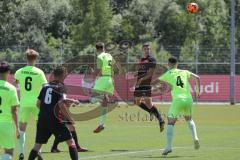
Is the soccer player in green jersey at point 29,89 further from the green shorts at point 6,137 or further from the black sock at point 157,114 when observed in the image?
the black sock at point 157,114

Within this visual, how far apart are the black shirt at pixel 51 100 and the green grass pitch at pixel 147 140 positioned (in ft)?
8.90

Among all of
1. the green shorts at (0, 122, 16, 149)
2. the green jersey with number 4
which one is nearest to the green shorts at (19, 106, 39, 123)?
the green shorts at (0, 122, 16, 149)

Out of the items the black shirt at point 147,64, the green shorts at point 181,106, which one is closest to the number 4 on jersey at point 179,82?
the green shorts at point 181,106

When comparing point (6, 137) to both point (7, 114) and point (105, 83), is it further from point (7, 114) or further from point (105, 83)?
point (105, 83)

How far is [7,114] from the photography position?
12164mm

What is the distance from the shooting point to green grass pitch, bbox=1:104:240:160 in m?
16.4

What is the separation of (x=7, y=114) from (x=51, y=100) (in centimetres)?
131

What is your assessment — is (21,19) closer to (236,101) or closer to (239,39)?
(239,39)

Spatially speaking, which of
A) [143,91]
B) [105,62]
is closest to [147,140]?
[105,62]

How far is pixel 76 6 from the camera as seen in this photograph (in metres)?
78.2

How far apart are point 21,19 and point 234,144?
5884 centimetres

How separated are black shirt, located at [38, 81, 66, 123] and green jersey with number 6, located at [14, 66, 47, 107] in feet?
7.31

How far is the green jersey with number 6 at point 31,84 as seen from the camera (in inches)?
611

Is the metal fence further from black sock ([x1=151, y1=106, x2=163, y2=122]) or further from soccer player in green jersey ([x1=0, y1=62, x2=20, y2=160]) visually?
soccer player in green jersey ([x1=0, y1=62, x2=20, y2=160])
